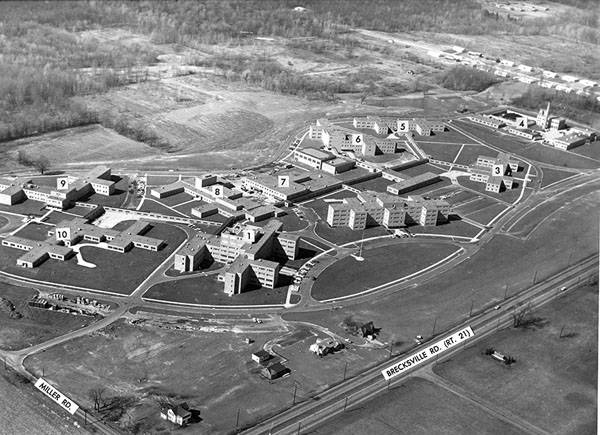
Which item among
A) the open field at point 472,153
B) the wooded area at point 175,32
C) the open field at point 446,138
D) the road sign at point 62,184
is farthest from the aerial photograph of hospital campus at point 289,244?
the road sign at point 62,184

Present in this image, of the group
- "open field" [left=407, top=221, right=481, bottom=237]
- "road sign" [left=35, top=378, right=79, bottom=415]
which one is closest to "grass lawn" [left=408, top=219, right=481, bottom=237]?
"open field" [left=407, top=221, right=481, bottom=237]

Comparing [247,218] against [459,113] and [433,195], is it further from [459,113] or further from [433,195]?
[459,113]

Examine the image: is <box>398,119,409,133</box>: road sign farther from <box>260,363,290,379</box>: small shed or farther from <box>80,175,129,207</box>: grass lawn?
<box>260,363,290,379</box>: small shed

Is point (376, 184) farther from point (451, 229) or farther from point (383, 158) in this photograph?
point (451, 229)

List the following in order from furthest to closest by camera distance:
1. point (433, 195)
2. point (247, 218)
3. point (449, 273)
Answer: point (433, 195), point (247, 218), point (449, 273)

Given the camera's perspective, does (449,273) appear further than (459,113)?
No

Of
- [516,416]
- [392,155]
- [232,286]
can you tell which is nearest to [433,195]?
[392,155]

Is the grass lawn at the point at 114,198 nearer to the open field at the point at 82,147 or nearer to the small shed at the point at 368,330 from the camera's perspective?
the open field at the point at 82,147
